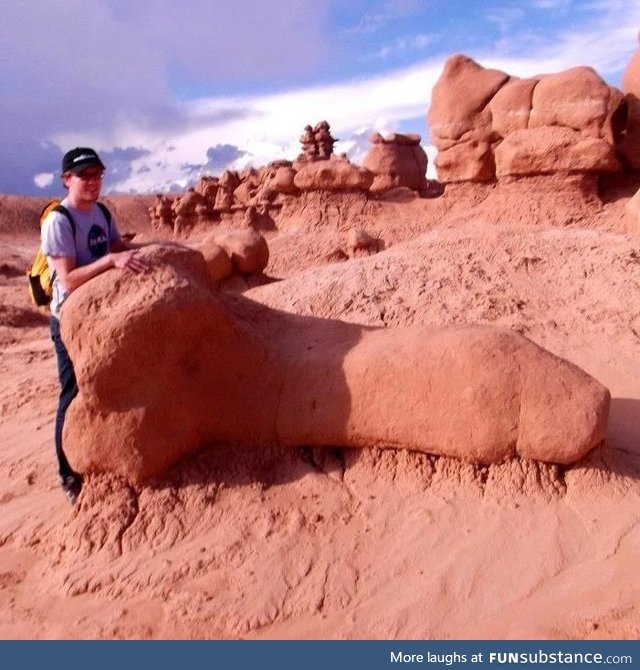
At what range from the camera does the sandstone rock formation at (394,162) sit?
44.9 feet

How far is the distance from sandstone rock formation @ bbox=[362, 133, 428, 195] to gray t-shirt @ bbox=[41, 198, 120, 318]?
10584 millimetres

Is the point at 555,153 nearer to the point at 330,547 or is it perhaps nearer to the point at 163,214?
the point at 330,547

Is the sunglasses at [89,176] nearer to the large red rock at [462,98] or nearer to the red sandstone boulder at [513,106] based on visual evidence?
the red sandstone boulder at [513,106]

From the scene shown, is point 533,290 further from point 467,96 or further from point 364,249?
point 467,96

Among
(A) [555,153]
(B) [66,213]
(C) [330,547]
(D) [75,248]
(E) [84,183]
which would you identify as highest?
(A) [555,153]

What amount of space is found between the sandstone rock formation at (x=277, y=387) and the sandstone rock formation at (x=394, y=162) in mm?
10545

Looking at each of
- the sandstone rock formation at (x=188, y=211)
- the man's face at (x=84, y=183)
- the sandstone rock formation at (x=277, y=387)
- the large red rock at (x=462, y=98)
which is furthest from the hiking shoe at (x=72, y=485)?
the sandstone rock formation at (x=188, y=211)

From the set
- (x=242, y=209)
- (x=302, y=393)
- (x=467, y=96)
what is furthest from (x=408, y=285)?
(x=242, y=209)

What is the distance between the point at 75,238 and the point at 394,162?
38.8 feet

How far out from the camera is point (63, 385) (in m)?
2.95

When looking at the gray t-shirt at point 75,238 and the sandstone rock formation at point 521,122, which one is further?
the sandstone rock formation at point 521,122

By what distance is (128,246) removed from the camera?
10.3 ft

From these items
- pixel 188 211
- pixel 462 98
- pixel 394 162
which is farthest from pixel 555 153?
pixel 188 211
